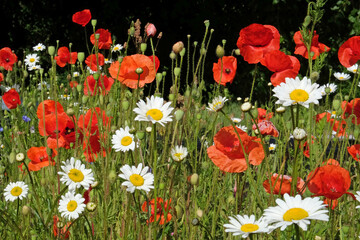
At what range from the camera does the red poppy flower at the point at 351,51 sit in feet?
5.18

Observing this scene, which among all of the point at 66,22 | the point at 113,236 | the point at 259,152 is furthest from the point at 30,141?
the point at 66,22

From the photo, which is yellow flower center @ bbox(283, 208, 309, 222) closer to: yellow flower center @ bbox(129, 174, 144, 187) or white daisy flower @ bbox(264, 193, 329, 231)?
white daisy flower @ bbox(264, 193, 329, 231)

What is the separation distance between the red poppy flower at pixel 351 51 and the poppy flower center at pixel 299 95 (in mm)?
600

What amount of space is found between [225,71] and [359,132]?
63 cm

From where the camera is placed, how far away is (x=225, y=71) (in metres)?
2.06

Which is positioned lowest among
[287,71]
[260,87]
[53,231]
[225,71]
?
[53,231]

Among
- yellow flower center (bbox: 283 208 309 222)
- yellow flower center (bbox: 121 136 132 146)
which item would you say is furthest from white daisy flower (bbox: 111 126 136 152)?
yellow flower center (bbox: 283 208 309 222)

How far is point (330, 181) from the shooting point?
117 centimetres

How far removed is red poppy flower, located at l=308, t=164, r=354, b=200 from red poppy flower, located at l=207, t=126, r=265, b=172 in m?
0.16

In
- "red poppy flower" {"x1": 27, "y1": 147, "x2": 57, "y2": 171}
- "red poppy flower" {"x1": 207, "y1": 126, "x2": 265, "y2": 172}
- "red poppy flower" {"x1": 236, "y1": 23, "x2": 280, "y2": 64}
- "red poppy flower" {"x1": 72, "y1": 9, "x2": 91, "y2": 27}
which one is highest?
"red poppy flower" {"x1": 72, "y1": 9, "x2": 91, "y2": 27}

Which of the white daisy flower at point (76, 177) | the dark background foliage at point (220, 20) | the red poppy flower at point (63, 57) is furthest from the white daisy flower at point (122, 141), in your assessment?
the dark background foliage at point (220, 20)

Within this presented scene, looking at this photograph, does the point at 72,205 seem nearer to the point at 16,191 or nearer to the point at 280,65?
the point at 16,191

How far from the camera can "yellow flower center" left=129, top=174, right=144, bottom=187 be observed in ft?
3.92

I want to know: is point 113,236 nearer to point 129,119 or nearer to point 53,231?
point 53,231
